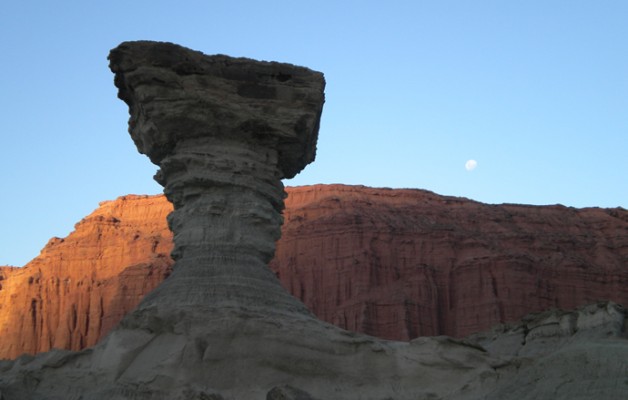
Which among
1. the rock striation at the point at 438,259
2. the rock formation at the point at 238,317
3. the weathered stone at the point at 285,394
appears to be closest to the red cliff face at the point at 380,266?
the rock striation at the point at 438,259

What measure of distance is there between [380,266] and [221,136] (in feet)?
187

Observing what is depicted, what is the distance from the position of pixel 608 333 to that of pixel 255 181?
6832 millimetres

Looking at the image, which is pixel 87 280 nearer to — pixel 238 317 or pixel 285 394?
pixel 238 317

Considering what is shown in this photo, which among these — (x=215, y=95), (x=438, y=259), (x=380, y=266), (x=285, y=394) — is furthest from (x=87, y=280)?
(x=285, y=394)

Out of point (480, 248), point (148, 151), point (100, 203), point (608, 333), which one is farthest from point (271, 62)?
point (100, 203)

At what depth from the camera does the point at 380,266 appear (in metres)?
73.9

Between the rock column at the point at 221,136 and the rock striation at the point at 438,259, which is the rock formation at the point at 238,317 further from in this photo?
the rock striation at the point at 438,259

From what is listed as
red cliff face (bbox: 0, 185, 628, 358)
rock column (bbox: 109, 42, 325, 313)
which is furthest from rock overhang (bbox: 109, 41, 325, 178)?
red cliff face (bbox: 0, 185, 628, 358)

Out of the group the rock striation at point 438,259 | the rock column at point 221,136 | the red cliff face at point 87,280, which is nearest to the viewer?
the rock column at point 221,136

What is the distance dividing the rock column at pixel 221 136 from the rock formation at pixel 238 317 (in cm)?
3

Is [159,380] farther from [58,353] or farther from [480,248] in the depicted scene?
[480,248]

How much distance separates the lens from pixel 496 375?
47.2 ft

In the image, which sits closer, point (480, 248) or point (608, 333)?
point (608, 333)

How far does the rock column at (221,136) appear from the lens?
55.6 feet
